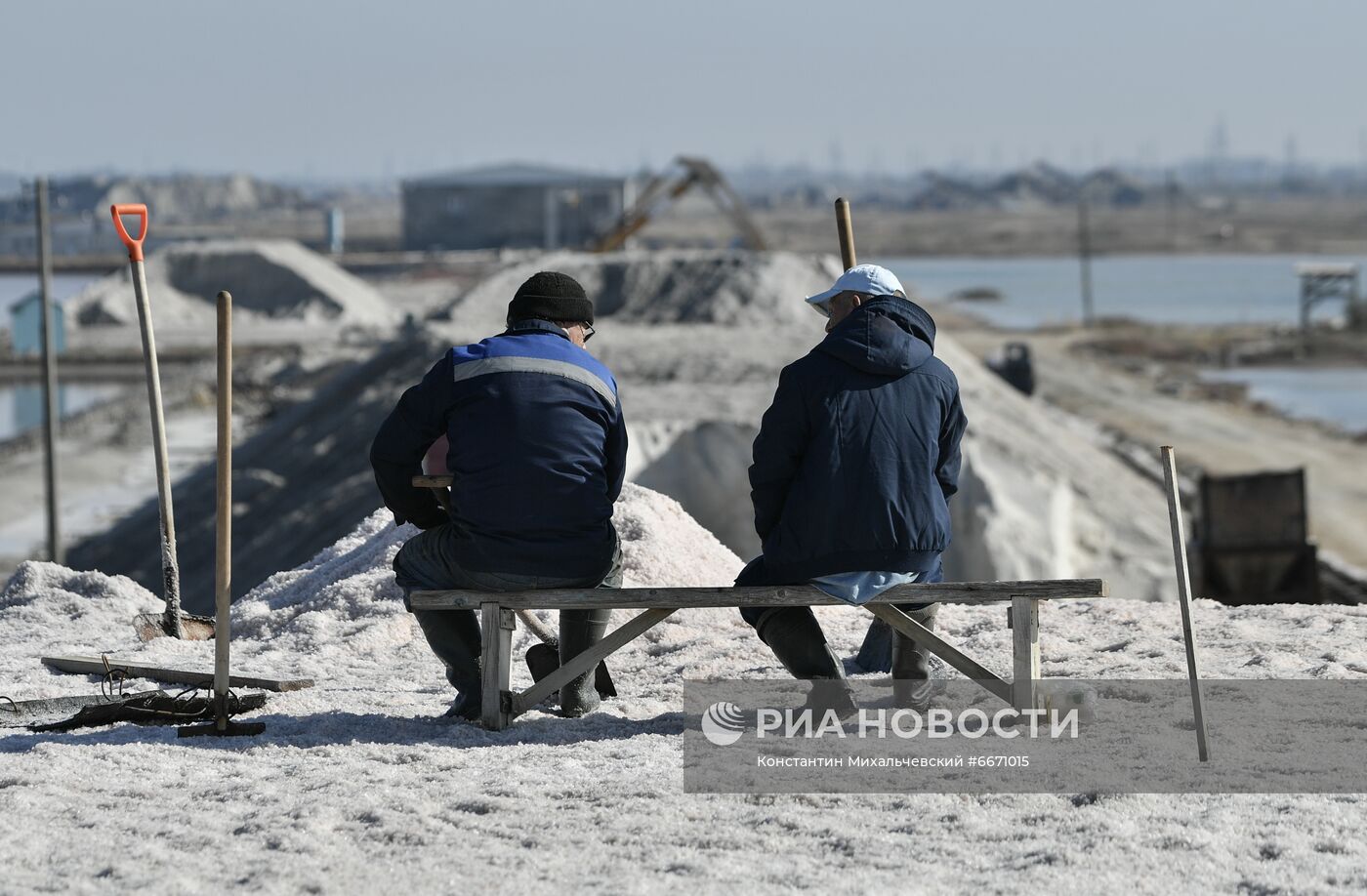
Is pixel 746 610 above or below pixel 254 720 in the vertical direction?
above

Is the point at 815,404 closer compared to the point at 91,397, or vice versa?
the point at 815,404

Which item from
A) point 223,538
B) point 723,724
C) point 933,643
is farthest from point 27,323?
point 933,643

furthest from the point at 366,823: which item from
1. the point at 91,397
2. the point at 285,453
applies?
the point at 91,397

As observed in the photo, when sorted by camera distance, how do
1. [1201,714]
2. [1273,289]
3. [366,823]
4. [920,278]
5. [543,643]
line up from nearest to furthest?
[366,823]
[1201,714]
[543,643]
[1273,289]
[920,278]

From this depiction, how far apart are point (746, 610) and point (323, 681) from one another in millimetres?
1735

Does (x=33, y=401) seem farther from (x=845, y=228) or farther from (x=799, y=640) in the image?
(x=799, y=640)

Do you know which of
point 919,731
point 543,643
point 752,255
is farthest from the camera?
point 752,255

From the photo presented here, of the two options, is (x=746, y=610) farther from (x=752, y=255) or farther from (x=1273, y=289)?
(x=1273, y=289)

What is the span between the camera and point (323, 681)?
610 centimetres

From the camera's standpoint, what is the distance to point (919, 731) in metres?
5.07

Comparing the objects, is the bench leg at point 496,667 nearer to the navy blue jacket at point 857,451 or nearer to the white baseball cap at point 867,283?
the navy blue jacket at point 857,451

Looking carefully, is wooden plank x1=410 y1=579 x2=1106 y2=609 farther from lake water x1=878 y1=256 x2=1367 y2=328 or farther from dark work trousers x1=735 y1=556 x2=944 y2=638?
lake water x1=878 y1=256 x2=1367 y2=328

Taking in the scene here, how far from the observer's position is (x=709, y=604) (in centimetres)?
497

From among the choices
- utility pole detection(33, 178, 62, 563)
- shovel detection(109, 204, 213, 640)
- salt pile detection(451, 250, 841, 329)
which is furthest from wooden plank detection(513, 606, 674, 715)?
salt pile detection(451, 250, 841, 329)
